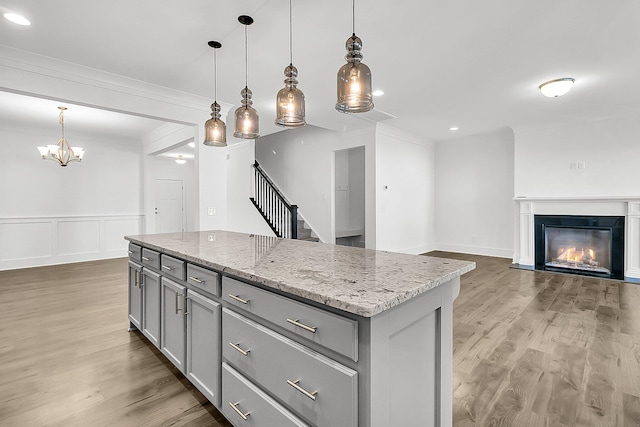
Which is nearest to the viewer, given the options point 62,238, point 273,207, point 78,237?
point 62,238

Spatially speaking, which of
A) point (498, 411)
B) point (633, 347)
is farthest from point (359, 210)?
point (498, 411)

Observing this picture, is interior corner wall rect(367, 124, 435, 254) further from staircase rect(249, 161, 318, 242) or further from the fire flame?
the fire flame

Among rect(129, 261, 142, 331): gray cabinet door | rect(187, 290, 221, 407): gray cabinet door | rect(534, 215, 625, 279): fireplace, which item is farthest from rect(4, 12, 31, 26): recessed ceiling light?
rect(534, 215, 625, 279): fireplace

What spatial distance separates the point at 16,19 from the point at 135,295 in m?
2.47

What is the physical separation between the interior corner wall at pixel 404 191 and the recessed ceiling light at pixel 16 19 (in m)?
4.88

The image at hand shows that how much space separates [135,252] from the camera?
2.78 m

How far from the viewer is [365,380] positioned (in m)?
1.02

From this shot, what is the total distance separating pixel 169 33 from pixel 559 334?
445cm

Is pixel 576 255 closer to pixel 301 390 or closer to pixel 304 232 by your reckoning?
pixel 304 232

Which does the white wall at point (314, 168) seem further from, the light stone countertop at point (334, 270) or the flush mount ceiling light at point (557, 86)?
the light stone countertop at point (334, 270)

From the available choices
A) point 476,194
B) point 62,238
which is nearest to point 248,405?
point 476,194

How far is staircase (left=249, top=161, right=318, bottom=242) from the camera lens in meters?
6.66

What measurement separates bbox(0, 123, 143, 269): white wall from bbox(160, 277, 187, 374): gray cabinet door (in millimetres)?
5815

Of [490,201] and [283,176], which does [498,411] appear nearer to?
A: [490,201]
